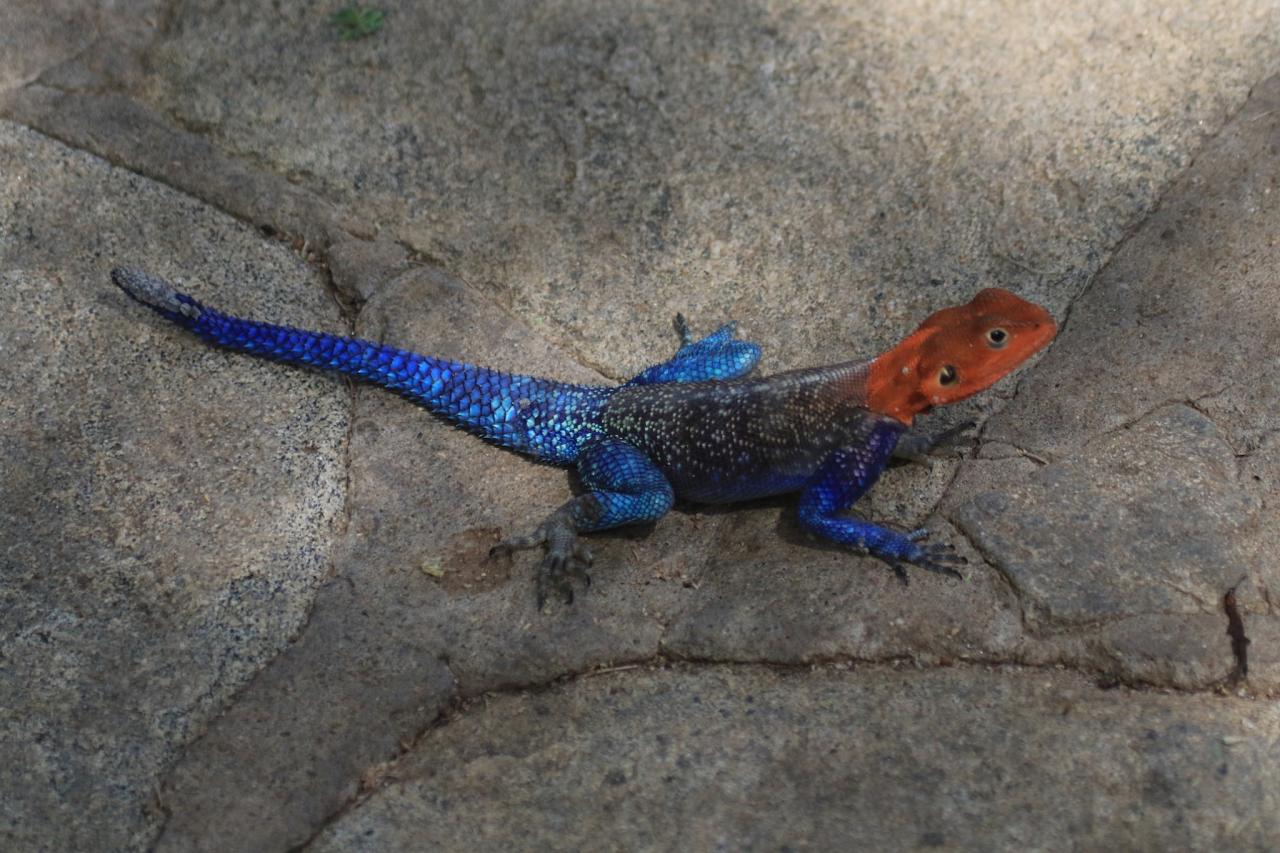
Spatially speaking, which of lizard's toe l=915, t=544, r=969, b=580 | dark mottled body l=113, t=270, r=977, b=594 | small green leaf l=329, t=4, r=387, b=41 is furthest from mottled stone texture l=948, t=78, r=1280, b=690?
small green leaf l=329, t=4, r=387, b=41

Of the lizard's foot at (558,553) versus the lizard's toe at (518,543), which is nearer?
the lizard's foot at (558,553)

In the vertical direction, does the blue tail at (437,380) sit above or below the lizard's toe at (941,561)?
below

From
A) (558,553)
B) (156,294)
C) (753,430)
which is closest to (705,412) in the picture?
(753,430)

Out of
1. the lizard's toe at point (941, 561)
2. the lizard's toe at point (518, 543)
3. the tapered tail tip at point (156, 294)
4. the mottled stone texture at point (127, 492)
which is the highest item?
the lizard's toe at point (941, 561)

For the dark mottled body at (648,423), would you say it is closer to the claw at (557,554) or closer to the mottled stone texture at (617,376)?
the claw at (557,554)

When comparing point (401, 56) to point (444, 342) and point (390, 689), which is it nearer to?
point (444, 342)

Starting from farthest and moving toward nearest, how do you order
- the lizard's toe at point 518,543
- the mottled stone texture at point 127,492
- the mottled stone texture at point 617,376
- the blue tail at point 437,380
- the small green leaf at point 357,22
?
the small green leaf at point 357,22 < the blue tail at point 437,380 < the lizard's toe at point 518,543 < the mottled stone texture at point 127,492 < the mottled stone texture at point 617,376

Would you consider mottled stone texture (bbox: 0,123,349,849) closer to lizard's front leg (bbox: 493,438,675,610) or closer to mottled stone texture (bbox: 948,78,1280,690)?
lizard's front leg (bbox: 493,438,675,610)

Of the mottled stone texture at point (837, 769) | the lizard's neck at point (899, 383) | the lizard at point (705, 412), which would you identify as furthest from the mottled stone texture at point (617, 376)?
the lizard's neck at point (899, 383)
